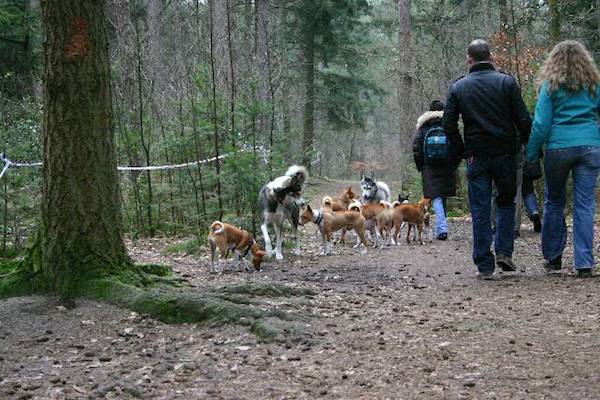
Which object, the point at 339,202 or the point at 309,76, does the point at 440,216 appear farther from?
the point at 309,76

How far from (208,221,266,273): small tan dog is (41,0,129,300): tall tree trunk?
10.6 feet

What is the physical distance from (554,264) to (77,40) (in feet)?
17.9

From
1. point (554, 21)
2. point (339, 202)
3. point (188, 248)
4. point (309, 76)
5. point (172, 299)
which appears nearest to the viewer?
point (172, 299)

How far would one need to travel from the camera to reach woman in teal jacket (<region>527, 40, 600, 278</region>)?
23.4 ft

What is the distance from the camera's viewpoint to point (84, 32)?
18.6 ft

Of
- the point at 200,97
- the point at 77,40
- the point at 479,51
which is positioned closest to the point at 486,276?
the point at 479,51

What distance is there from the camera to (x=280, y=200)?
34.0 ft

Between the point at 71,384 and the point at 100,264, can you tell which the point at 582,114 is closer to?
the point at 100,264

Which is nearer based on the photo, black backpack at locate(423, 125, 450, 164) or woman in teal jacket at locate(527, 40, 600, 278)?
woman in teal jacket at locate(527, 40, 600, 278)

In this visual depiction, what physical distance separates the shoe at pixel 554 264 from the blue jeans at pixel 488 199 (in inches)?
21.1

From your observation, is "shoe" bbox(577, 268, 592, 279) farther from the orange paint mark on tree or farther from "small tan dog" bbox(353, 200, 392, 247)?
the orange paint mark on tree

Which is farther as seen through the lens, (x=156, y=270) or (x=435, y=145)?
(x=435, y=145)

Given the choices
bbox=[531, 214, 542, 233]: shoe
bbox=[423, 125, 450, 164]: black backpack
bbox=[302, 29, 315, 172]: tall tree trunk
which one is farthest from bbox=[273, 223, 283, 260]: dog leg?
bbox=[302, 29, 315, 172]: tall tree trunk

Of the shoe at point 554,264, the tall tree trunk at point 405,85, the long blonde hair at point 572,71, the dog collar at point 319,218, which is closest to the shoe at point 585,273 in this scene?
the shoe at point 554,264
